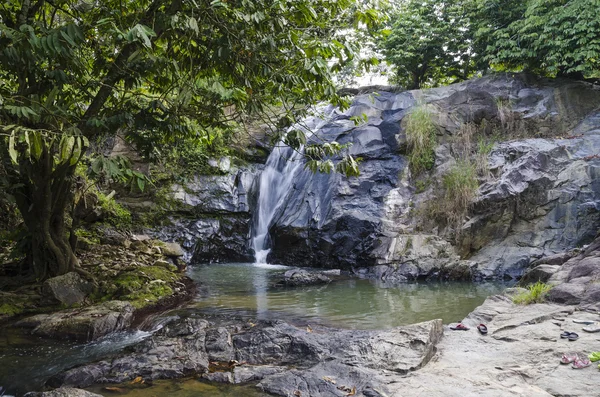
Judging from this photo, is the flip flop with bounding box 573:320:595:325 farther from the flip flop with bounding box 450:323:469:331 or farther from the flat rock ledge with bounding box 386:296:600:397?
the flip flop with bounding box 450:323:469:331

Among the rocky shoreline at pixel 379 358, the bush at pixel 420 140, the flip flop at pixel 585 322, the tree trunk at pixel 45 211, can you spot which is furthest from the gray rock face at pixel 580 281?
the tree trunk at pixel 45 211

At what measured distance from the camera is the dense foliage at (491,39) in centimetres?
1188

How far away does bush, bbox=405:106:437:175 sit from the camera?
1259 centimetres

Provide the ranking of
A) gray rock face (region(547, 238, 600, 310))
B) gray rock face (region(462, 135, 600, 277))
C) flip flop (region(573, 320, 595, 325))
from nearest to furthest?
flip flop (region(573, 320, 595, 325)), gray rock face (region(547, 238, 600, 310)), gray rock face (region(462, 135, 600, 277))

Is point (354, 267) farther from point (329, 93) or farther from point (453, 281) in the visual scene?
point (329, 93)

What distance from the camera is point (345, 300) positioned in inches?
289

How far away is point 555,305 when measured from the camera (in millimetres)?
4980

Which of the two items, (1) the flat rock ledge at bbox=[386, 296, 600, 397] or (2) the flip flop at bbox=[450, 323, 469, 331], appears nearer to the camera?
(1) the flat rock ledge at bbox=[386, 296, 600, 397]

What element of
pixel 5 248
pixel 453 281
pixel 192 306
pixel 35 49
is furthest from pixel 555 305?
pixel 5 248

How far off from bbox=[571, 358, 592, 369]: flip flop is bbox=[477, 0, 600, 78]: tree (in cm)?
1117

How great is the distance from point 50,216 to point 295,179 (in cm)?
815

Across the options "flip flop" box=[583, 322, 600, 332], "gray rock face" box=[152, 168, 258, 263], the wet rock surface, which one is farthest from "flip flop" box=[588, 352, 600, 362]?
"gray rock face" box=[152, 168, 258, 263]

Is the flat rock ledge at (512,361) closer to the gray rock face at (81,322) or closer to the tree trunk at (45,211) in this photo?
the gray rock face at (81,322)

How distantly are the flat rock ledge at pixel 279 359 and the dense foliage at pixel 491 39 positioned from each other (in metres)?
11.3
